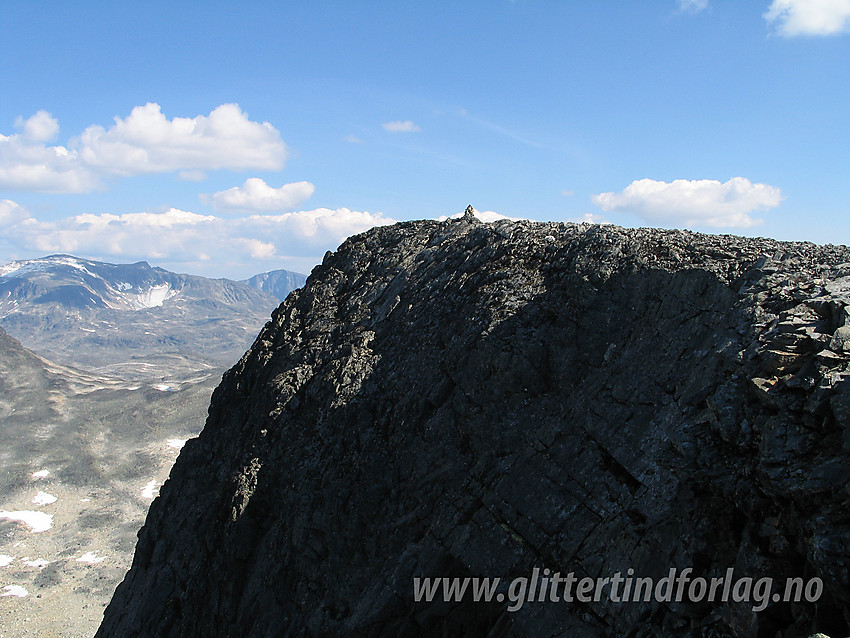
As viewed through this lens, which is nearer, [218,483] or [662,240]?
[662,240]

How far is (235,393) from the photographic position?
40.8 meters

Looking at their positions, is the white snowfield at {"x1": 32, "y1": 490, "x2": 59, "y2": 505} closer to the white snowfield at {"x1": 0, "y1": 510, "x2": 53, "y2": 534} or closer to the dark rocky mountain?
the dark rocky mountain

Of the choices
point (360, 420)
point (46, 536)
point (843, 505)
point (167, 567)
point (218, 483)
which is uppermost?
point (843, 505)

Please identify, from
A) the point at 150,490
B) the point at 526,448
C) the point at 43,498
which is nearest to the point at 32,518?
the point at 43,498

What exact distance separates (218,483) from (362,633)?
54.4 feet

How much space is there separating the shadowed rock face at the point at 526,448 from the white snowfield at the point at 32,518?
126 m

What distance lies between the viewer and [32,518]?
466 ft

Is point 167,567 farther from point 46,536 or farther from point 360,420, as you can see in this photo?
point 46,536

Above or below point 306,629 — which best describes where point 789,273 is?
above

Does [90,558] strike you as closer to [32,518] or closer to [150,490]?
[32,518]

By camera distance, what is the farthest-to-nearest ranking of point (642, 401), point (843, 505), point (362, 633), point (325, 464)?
point (325, 464) < point (362, 633) < point (642, 401) < point (843, 505)

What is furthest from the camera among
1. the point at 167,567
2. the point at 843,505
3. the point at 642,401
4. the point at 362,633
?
the point at 167,567

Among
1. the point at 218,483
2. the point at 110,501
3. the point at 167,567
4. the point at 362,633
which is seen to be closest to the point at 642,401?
the point at 362,633

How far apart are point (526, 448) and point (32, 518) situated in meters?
164
